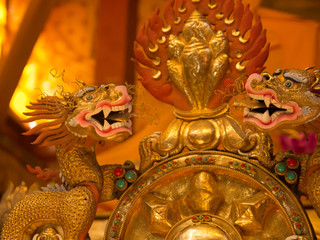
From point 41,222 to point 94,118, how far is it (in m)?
0.36

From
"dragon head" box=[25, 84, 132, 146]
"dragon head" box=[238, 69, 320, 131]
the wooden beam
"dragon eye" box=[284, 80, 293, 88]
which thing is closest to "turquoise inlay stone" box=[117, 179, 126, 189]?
"dragon head" box=[25, 84, 132, 146]

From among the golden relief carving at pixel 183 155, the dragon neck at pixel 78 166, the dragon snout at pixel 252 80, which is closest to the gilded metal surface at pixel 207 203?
the golden relief carving at pixel 183 155

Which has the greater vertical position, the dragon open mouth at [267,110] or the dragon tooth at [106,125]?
the dragon open mouth at [267,110]

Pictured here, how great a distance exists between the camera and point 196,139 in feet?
6.94

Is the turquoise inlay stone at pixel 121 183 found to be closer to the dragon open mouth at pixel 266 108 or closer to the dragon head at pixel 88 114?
the dragon head at pixel 88 114

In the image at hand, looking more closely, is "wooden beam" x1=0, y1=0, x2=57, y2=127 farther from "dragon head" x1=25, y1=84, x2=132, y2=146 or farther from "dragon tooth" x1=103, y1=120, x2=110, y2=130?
"dragon tooth" x1=103, y1=120, x2=110, y2=130

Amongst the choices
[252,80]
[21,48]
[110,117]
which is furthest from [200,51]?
[21,48]

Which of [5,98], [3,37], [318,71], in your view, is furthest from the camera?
[3,37]

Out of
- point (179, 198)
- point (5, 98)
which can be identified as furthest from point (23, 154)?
point (179, 198)

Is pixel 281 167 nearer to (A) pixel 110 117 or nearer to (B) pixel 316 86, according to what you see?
(B) pixel 316 86

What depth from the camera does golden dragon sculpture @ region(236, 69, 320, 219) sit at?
1.96 metres

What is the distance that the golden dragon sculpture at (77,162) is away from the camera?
2.12m

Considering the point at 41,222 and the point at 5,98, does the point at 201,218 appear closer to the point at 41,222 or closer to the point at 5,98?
the point at 41,222

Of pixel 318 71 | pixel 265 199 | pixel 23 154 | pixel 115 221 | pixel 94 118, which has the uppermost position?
pixel 318 71
